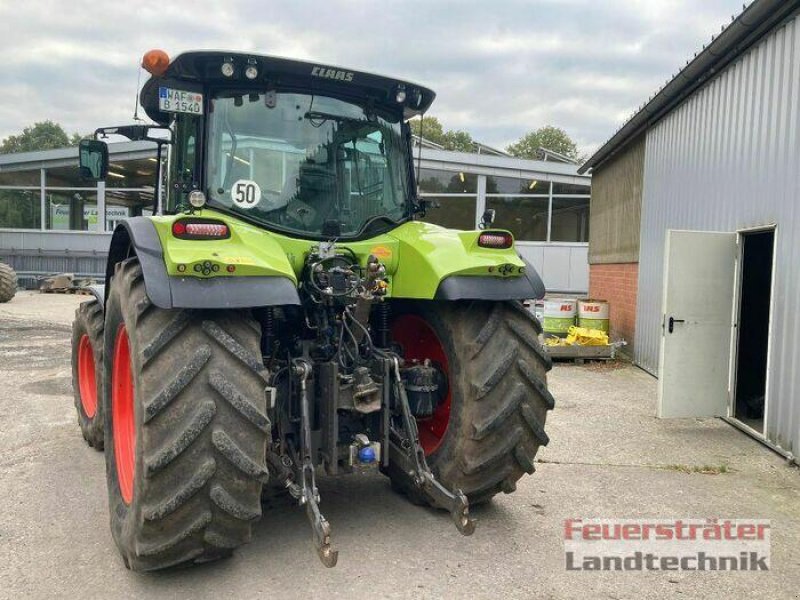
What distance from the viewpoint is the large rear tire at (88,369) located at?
5262mm

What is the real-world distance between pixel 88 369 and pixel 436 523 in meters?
3.54

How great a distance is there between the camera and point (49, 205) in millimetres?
23406

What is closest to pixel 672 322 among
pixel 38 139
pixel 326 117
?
pixel 326 117

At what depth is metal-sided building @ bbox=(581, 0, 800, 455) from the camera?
5773 millimetres

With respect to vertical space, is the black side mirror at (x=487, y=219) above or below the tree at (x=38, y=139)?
below

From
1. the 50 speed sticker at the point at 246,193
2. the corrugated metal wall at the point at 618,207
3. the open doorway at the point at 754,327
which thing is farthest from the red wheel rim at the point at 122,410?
the corrugated metal wall at the point at 618,207

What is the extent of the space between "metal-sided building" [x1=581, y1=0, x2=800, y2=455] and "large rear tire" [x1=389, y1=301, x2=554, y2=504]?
3.02 meters

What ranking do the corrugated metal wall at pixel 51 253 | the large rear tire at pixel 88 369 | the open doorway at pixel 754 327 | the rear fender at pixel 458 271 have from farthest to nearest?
the corrugated metal wall at pixel 51 253
the open doorway at pixel 754 327
the large rear tire at pixel 88 369
the rear fender at pixel 458 271

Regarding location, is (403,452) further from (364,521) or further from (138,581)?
(138,581)

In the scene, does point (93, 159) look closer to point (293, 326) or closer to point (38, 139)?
point (293, 326)

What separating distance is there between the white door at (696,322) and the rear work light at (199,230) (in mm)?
5093

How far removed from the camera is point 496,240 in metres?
3.93

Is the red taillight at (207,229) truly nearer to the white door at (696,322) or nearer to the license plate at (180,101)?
the license plate at (180,101)

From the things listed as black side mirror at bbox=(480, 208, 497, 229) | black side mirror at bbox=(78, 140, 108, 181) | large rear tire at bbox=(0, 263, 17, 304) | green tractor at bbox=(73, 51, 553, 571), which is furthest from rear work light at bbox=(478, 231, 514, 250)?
large rear tire at bbox=(0, 263, 17, 304)
